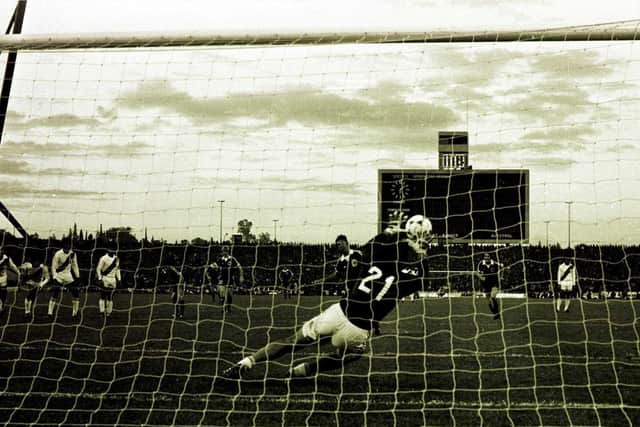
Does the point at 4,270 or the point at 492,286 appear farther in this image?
the point at 492,286

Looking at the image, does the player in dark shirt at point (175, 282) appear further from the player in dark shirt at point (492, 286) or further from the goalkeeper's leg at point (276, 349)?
the player in dark shirt at point (492, 286)

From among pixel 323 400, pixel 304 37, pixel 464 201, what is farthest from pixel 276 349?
pixel 464 201

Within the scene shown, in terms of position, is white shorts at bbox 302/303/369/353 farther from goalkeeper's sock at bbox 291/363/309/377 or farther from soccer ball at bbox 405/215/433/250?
soccer ball at bbox 405/215/433/250

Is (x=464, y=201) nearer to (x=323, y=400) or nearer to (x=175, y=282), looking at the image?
A: (x=175, y=282)

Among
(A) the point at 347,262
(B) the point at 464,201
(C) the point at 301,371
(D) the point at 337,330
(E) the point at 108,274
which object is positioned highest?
(B) the point at 464,201

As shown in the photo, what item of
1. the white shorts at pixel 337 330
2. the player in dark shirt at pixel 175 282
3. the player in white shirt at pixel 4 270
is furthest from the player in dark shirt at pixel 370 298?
the player in white shirt at pixel 4 270

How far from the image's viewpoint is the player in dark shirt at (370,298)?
7359mm

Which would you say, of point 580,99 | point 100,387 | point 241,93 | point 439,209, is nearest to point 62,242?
point 100,387

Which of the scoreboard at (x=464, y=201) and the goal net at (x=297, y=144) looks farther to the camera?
the scoreboard at (x=464, y=201)

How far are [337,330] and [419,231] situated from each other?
1.30m

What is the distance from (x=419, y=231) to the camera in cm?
758

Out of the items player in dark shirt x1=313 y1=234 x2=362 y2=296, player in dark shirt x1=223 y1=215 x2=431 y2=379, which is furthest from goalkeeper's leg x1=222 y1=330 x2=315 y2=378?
player in dark shirt x1=313 y1=234 x2=362 y2=296

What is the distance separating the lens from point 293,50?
22.0 feet

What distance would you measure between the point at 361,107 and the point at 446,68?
911mm
